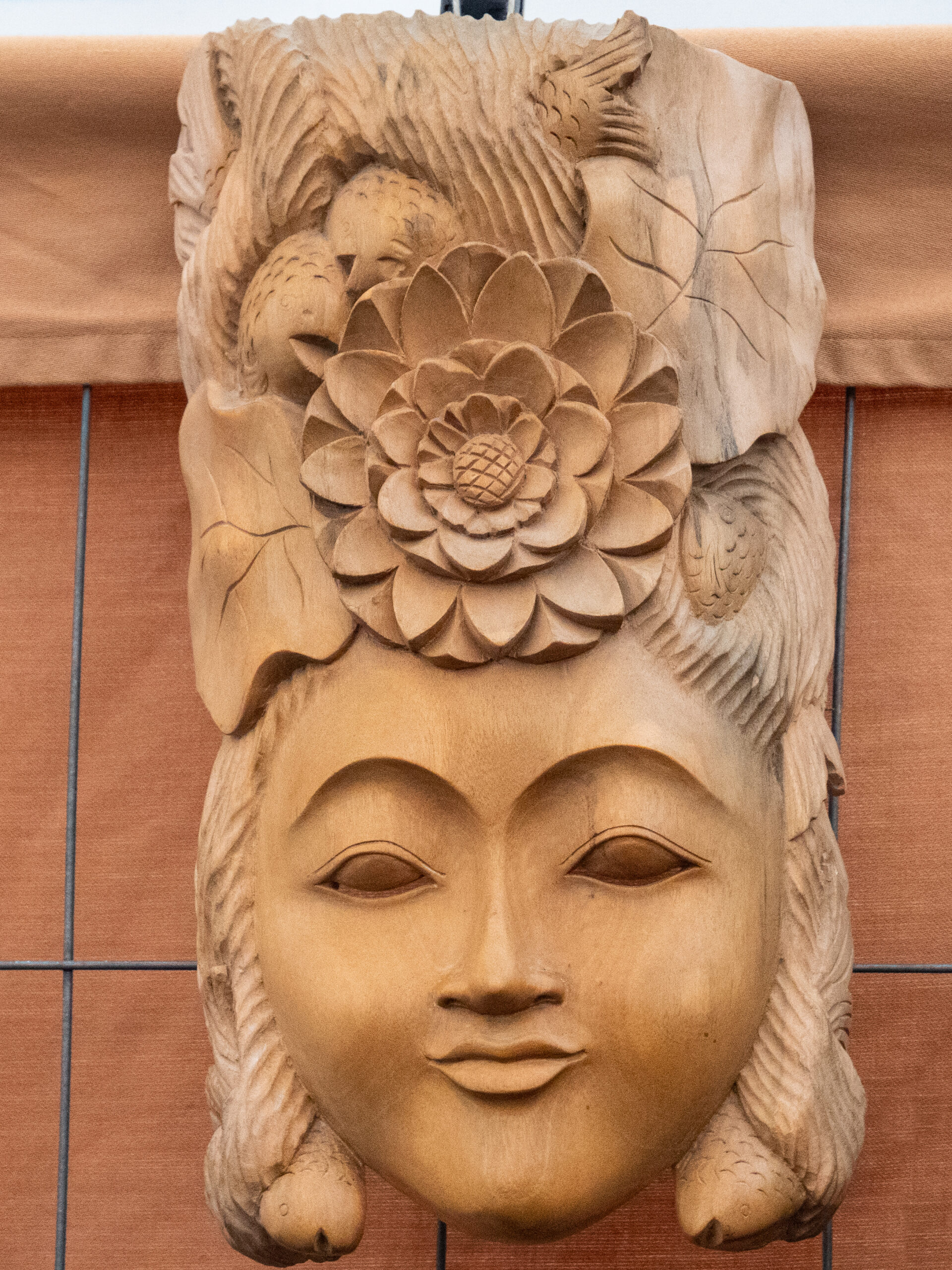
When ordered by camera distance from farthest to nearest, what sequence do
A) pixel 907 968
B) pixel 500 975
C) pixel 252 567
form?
pixel 907 968 → pixel 252 567 → pixel 500 975

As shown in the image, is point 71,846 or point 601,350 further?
point 71,846

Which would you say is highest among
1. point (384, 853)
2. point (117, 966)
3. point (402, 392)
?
point (402, 392)

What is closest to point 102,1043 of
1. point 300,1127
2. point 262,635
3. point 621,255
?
point 300,1127

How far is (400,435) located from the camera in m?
1.01

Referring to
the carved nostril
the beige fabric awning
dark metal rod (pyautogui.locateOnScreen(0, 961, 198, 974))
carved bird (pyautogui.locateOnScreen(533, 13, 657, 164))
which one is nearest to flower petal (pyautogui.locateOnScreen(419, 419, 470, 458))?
carved bird (pyautogui.locateOnScreen(533, 13, 657, 164))

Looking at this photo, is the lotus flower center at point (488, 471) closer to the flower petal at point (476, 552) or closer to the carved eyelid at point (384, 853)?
the flower petal at point (476, 552)

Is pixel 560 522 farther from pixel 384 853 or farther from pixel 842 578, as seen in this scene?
pixel 842 578

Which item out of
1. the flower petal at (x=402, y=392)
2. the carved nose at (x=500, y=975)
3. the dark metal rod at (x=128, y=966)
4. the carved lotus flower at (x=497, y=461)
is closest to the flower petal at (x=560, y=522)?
the carved lotus flower at (x=497, y=461)

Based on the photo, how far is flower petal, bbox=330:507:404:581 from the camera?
3.32 ft

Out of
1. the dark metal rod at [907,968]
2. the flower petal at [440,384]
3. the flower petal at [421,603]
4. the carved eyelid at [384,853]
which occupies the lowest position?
the dark metal rod at [907,968]

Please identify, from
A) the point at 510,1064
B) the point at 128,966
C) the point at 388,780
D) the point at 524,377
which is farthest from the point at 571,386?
the point at 128,966

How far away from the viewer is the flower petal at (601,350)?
101 centimetres

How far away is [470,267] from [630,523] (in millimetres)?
178

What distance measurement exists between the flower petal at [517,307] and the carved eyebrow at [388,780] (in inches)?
10.1
